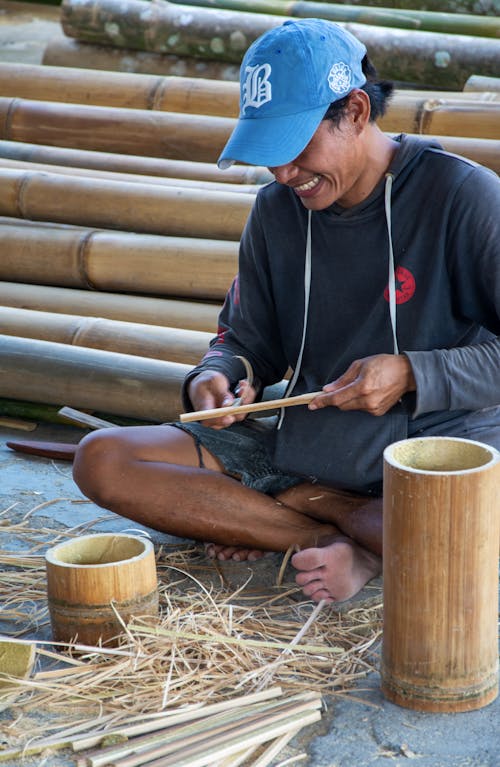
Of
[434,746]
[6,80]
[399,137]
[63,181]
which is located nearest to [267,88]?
[399,137]

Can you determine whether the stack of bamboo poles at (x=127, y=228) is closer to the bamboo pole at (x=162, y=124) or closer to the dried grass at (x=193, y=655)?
the bamboo pole at (x=162, y=124)

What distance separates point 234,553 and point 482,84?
321 cm

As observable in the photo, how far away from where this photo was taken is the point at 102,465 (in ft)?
8.73

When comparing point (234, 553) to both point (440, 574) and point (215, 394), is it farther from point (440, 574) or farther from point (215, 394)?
point (440, 574)

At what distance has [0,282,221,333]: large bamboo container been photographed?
4129mm

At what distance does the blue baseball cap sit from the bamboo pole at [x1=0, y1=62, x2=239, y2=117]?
2874 millimetres

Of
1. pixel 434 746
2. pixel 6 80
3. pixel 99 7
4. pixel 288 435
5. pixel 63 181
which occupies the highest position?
pixel 99 7

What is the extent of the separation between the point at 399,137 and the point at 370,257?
1.06 feet

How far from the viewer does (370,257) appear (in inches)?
100

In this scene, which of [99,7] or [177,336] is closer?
[177,336]

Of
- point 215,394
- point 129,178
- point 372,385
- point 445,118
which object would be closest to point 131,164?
point 129,178

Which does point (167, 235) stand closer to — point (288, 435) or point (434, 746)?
point (288, 435)

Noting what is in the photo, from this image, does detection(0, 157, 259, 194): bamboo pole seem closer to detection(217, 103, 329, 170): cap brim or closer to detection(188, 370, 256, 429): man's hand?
detection(188, 370, 256, 429): man's hand

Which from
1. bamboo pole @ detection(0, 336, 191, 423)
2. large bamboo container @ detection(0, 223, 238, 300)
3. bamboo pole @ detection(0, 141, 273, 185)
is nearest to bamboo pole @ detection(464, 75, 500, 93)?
bamboo pole @ detection(0, 141, 273, 185)
